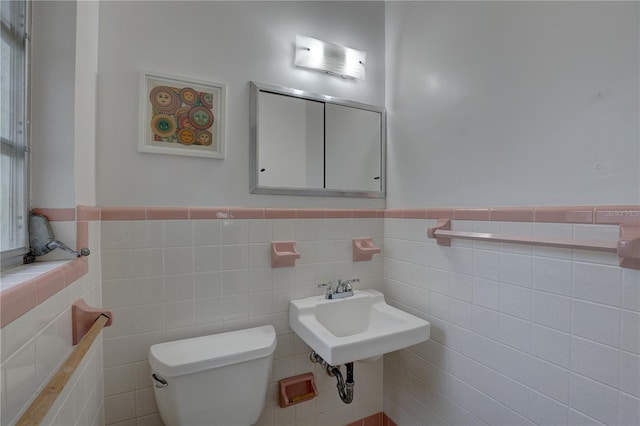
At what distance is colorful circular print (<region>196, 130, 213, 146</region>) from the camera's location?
123cm

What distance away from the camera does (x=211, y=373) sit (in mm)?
1016

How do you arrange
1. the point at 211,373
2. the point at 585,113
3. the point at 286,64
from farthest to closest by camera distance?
the point at 286,64, the point at 211,373, the point at 585,113

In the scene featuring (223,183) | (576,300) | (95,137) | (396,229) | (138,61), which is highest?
(138,61)

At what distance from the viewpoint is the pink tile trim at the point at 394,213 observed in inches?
60.5

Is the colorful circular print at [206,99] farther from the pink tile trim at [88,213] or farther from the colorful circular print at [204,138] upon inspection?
the pink tile trim at [88,213]

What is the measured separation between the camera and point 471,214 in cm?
117

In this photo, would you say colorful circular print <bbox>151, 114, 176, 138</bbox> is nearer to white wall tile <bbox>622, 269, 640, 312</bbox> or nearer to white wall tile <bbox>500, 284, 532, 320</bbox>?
white wall tile <bbox>500, 284, 532, 320</bbox>

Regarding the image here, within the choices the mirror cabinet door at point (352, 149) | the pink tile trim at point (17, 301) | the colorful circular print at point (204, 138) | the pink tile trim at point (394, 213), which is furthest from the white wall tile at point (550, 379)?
the colorful circular print at point (204, 138)

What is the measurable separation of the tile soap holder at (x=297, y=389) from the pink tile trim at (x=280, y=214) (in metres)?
0.81

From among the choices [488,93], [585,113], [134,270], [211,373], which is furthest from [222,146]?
[585,113]

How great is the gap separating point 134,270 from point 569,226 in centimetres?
156

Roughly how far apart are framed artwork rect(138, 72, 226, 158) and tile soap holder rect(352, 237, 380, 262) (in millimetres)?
835

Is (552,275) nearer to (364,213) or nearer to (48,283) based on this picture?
(364,213)

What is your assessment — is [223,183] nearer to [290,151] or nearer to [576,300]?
[290,151]
